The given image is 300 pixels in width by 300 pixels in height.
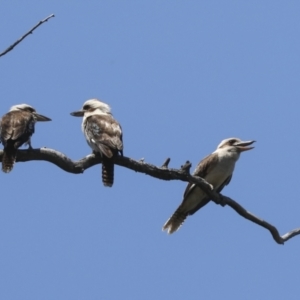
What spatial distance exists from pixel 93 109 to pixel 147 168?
2.51 meters

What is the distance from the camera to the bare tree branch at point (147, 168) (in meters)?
7.24

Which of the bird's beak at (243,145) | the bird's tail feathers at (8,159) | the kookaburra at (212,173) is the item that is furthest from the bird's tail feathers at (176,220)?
the bird's tail feathers at (8,159)

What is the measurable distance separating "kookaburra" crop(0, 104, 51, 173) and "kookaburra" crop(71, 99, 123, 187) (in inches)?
25.1

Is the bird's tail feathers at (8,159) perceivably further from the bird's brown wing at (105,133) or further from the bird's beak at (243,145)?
the bird's beak at (243,145)

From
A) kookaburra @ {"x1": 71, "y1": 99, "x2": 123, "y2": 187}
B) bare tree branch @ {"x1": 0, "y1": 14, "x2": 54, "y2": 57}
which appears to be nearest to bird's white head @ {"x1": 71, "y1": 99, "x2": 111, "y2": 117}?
kookaburra @ {"x1": 71, "y1": 99, "x2": 123, "y2": 187}

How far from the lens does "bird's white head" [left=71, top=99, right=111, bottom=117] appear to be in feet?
31.8

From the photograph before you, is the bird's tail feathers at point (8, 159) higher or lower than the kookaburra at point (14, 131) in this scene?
lower

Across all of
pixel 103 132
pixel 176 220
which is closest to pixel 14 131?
pixel 103 132

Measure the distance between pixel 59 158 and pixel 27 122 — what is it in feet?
4.01

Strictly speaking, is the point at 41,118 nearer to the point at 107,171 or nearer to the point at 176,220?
the point at 107,171

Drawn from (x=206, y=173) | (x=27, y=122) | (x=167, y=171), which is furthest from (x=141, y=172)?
(x=206, y=173)

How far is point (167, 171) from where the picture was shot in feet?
24.6

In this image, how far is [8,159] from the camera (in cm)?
737

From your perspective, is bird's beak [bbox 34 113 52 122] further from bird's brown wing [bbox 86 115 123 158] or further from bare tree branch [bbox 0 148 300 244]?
bare tree branch [bbox 0 148 300 244]
